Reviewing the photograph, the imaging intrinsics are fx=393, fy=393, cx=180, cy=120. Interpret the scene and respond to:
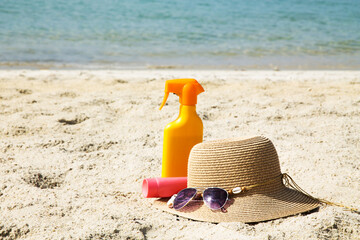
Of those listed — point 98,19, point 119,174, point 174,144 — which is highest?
point 98,19

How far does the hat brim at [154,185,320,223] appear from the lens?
62.8 inches

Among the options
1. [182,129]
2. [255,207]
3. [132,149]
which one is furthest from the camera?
[132,149]

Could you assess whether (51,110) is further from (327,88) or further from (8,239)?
(327,88)

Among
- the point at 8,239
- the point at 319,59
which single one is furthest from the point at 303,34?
the point at 8,239

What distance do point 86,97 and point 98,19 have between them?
8.65 m

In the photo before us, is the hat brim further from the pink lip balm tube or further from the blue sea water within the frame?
the blue sea water

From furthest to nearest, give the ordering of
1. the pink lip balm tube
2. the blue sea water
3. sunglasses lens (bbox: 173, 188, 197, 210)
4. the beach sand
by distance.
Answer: the blue sea water → the pink lip balm tube → sunglasses lens (bbox: 173, 188, 197, 210) → the beach sand

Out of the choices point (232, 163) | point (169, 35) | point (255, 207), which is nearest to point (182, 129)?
point (232, 163)

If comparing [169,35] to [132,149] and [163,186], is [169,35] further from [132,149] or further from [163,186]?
[163,186]

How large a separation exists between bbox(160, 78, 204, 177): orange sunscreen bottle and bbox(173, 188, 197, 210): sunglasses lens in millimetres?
237

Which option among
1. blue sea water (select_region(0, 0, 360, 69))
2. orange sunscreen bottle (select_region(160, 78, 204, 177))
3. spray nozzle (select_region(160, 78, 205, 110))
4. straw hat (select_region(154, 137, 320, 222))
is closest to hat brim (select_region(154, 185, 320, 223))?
straw hat (select_region(154, 137, 320, 222))

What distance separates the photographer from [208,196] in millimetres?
1637

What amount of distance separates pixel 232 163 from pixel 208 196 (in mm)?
170

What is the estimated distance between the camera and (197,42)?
29.6ft
